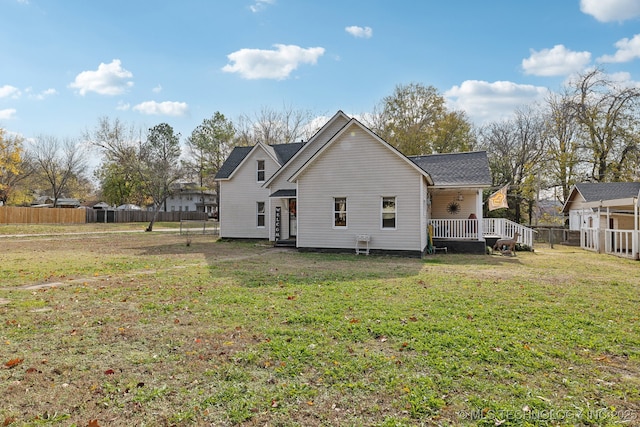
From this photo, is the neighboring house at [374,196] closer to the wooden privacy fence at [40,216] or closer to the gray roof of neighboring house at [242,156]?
the gray roof of neighboring house at [242,156]

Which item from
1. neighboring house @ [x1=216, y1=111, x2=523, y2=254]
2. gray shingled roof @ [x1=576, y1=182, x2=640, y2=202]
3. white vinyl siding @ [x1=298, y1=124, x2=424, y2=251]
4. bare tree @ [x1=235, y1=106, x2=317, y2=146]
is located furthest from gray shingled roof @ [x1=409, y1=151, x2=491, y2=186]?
bare tree @ [x1=235, y1=106, x2=317, y2=146]

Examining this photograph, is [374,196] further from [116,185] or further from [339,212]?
[116,185]

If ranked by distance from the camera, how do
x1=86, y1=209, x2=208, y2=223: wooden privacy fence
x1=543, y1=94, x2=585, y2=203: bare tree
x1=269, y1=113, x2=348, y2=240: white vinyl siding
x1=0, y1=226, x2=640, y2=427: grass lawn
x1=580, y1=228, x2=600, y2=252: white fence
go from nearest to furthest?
x1=0, y1=226, x2=640, y2=427: grass lawn < x1=580, y1=228, x2=600, y2=252: white fence < x1=269, y1=113, x2=348, y2=240: white vinyl siding < x1=543, y1=94, x2=585, y2=203: bare tree < x1=86, y1=209, x2=208, y2=223: wooden privacy fence

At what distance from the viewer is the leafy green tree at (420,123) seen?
124 ft

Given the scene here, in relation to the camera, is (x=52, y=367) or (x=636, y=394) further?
(x=52, y=367)

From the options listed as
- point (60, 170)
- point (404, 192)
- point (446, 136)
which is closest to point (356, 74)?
point (404, 192)

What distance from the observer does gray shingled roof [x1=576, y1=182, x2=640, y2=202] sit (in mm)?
23188

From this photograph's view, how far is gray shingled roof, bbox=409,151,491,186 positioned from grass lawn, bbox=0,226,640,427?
9135 mm

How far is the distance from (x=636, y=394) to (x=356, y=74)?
22538 millimetres

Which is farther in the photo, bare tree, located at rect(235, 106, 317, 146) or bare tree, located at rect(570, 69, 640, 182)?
bare tree, located at rect(235, 106, 317, 146)

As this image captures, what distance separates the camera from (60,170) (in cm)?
5656

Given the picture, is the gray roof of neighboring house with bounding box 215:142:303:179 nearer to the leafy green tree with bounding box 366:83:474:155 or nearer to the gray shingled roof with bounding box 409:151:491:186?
the gray shingled roof with bounding box 409:151:491:186

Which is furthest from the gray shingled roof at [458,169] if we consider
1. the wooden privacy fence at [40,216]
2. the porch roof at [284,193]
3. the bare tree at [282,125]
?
the wooden privacy fence at [40,216]

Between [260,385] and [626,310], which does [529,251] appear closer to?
[626,310]
